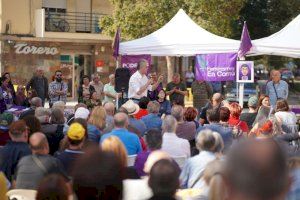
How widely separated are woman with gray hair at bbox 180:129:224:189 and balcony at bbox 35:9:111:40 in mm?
27190

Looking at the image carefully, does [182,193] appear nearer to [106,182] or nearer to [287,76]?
[106,182]

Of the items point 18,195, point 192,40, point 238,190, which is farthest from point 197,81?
point 238,190

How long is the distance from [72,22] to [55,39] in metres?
1.74

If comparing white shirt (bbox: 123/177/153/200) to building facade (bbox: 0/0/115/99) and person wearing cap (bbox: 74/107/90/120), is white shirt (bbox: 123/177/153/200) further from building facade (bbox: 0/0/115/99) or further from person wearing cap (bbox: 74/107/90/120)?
building facade (bbox: 0/0/115/99)

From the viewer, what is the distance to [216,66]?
13.5m

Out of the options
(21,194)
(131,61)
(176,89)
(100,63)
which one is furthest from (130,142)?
(100,63)

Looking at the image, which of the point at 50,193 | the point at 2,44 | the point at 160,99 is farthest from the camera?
the point at 2,44

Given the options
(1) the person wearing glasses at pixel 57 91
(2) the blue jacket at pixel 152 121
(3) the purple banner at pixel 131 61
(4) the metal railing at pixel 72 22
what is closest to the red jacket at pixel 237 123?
(2) the blue jacket at pixel 152 121

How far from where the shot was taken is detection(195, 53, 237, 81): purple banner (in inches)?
519

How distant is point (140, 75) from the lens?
12.6m

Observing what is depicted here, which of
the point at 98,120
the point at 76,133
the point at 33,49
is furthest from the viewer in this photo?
the point at 33,49

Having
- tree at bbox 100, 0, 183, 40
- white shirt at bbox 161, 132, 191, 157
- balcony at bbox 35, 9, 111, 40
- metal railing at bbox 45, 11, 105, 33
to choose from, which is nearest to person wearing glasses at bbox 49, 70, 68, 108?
white shirt at bbox 161, 132, 191, 157

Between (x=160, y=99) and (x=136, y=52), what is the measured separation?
1.66 m

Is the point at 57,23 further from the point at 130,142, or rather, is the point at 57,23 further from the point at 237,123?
the point at 130,142
